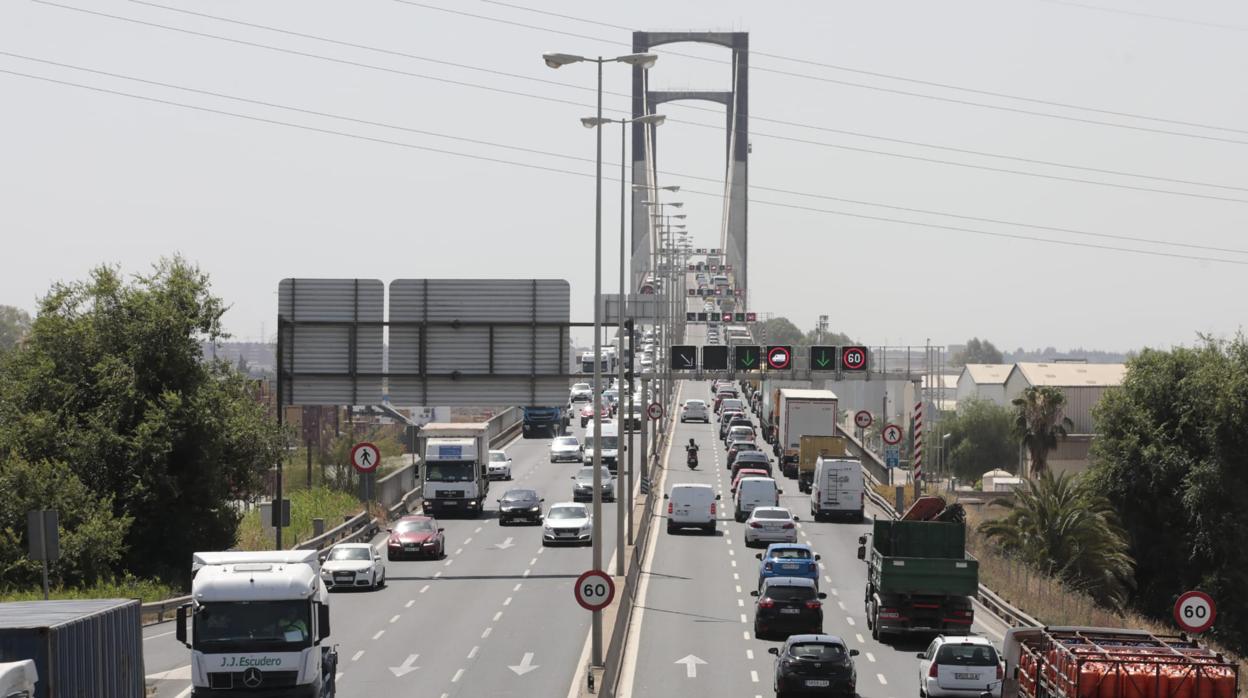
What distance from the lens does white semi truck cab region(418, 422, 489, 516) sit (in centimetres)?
6556

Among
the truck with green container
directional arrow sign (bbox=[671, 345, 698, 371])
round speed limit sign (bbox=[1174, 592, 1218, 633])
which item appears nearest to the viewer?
round speed limit sign (bbox=[1174, 592, 1218, 633])

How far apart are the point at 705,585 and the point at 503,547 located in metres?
12.5

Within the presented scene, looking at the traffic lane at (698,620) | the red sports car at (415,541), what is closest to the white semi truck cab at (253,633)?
the traffic lane at (698,620)

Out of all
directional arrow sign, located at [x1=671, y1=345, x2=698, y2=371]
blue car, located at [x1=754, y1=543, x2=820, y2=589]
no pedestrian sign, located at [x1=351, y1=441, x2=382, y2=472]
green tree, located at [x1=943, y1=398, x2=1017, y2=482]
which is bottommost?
Result: green tree, located at [x1=943, y1=398, x2=1017, y2=482]

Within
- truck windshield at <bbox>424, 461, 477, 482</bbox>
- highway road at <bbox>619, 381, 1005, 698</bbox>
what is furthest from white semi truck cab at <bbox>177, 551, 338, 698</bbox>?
truck windshield at <bbox>424, 461, 477, 482</bbox>

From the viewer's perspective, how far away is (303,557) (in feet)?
81.3

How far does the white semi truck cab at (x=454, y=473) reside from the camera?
65.6 m

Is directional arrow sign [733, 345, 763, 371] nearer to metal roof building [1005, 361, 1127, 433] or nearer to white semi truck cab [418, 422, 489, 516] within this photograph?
white semi truck cab [418, 422, 489, 516]

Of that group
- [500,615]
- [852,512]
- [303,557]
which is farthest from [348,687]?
[852,512]

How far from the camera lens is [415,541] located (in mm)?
53500

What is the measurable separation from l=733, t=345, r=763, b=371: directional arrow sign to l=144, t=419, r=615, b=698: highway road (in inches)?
406

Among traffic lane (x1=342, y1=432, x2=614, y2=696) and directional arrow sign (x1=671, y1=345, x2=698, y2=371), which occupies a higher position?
directional arrow sign (x1=671, y1=345, x2=698, y2=371)

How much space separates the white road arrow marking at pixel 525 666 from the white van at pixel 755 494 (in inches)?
1181

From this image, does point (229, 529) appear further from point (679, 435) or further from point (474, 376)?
point (679, 435)
